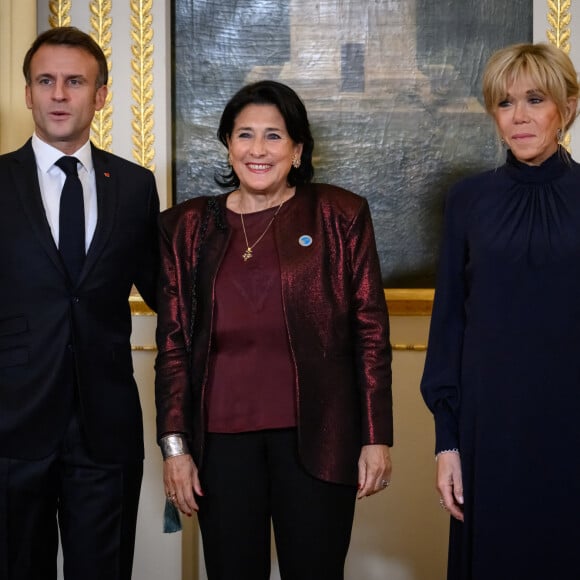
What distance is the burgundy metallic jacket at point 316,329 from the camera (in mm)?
2326

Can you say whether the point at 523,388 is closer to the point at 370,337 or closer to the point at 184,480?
the point at 370,337

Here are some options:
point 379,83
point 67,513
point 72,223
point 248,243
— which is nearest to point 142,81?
point 379,83

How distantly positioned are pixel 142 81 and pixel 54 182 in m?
1.34

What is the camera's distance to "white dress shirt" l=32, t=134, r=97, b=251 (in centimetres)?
249

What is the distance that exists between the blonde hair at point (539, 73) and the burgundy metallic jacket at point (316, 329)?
18.5 inches

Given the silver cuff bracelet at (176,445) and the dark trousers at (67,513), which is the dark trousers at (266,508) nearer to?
the silver cuff bracelet at (176,445)

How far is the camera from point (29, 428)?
7.80 ft

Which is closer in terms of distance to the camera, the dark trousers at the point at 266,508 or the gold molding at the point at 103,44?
the dark trousers at the point at 266,508

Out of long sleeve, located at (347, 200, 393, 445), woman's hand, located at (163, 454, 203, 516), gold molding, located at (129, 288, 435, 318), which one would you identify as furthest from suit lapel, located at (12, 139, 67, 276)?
gold molding, located at (129, 288, 435, 318)

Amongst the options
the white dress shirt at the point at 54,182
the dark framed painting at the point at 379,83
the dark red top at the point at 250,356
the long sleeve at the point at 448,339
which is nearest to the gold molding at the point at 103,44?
the dark framed painting at the point at 379,83

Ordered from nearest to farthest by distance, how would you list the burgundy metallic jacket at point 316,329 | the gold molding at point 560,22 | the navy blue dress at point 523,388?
the navy blue dress at point 523,388 → the burgundy metallic jacket at point 316,329 → the gold molding at point 560,22

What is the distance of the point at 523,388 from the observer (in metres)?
2.14

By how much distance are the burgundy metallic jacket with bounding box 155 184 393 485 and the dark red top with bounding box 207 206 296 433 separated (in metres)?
0.02

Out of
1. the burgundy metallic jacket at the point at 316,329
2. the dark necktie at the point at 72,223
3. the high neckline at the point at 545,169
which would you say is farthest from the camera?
the dark necktie at the point at 72,223
